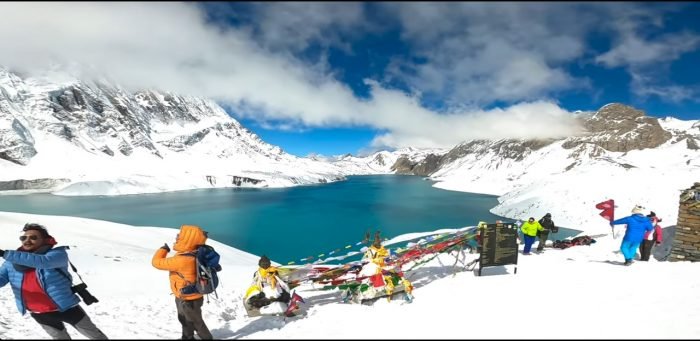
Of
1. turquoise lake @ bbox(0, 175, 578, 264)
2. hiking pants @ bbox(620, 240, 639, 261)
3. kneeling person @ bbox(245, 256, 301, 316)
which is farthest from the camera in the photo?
turquoise lake @ bbox(0, 175, 578, 264)

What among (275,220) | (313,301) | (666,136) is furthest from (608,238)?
(666,136)

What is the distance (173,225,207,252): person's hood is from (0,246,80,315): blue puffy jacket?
1480 millimetres

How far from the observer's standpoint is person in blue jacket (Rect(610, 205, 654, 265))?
1111cm

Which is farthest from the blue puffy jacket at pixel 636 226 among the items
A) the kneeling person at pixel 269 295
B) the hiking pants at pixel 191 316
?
the hiking pants at pixel 191 316

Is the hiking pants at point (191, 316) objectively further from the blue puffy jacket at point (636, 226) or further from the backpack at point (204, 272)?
the blue puffy jacket at point (636, 226)

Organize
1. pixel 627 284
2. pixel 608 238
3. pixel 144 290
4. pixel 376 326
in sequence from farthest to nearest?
pixel 608 238 → pixel 144 290 → pixel 627 284 → pixel 376 326

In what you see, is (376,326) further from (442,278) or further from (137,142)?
(137,142)

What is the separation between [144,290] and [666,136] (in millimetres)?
243565

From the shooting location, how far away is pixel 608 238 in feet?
49.7

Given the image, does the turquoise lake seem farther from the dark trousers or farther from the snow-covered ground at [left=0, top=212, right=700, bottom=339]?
the dark trousers

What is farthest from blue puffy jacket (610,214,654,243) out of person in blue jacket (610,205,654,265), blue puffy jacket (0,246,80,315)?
blue puffy jacket (0,246,80,315)

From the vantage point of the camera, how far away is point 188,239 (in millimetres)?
5559

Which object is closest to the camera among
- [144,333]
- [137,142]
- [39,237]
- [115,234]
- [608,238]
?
[39,237]

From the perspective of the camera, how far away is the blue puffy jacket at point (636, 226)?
11.1 metres
